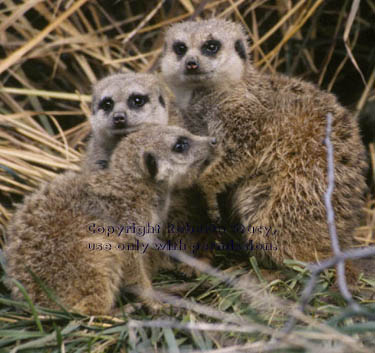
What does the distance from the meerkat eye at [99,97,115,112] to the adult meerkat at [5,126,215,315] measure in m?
0.57

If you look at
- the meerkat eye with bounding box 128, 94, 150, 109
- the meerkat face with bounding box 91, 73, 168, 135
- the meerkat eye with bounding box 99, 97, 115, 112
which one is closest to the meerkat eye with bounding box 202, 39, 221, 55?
the meerkat face with bounding box 91, 73, 168, 135

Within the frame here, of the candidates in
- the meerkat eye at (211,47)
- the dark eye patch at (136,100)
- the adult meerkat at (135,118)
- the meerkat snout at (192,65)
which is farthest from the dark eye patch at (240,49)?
the dark eye patch at (136,100)

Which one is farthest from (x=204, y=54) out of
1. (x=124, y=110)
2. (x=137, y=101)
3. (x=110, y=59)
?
(x=110, y=59)

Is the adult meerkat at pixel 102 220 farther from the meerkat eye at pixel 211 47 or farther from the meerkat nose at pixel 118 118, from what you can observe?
the meerkat eye at pixel 211 47

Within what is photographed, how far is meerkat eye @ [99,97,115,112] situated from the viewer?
3555 mm

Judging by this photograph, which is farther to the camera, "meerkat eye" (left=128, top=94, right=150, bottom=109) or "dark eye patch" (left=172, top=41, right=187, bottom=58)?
"dark eye patch" (left=172, top=41, right=187, bottom=58)

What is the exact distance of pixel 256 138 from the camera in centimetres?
321

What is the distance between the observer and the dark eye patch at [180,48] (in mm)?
3612

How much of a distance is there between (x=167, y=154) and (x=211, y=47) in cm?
95

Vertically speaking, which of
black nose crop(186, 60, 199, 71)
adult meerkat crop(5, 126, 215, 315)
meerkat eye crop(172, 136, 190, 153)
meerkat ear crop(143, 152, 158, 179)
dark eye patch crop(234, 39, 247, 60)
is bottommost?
adult meerkat crop(5, 126, 215, 315)

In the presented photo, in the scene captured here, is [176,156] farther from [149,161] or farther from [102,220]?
[102,220]

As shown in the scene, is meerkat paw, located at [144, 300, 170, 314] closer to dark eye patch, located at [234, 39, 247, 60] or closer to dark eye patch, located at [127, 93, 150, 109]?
dark eye patch, located at [127, 93, 150, 109]

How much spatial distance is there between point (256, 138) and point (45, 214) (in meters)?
1.27

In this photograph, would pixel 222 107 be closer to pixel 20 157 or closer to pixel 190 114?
pixel 190 114
